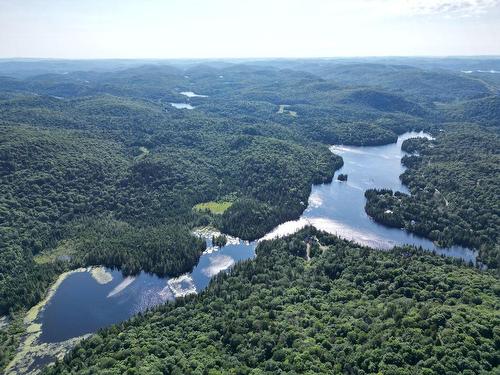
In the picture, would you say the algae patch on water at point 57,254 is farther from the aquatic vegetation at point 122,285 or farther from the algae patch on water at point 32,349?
the algae patch on water at point 32,349

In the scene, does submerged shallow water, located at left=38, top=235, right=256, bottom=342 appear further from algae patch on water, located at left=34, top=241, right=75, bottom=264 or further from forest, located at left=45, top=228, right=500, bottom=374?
algae patch on water, located at left=34, top=241, right=75, bottom=264

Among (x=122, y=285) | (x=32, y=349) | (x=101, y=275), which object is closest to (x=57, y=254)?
(x=101, y=275)

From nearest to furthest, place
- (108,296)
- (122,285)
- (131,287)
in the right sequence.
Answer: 1. (108,296)
2. (131,287)
3. (122,285)

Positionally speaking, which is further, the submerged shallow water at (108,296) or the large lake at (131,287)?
the large lake at (131,287)

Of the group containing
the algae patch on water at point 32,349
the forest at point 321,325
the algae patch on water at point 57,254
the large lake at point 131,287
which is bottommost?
the large lake at point 131,287

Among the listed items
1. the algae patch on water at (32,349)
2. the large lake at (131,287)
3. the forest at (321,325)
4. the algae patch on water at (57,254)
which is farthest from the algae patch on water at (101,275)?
the forest at (321,325)

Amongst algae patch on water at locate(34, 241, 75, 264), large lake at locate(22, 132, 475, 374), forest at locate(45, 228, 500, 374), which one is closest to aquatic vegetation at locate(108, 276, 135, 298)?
large lake at locate(22, 132, 475, 374)

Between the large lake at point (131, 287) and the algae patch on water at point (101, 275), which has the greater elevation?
the algae patch on water at point (101, 275)

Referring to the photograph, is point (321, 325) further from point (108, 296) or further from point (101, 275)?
point (101, 275)

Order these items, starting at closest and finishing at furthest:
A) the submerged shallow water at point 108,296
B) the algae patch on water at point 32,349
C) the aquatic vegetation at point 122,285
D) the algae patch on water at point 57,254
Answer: the algae patch on water at point 32,349 < the submerged shallow water at point 108,296 < the aquatic vegetation at point 122,285 < the algae patch on water at point 57,254
